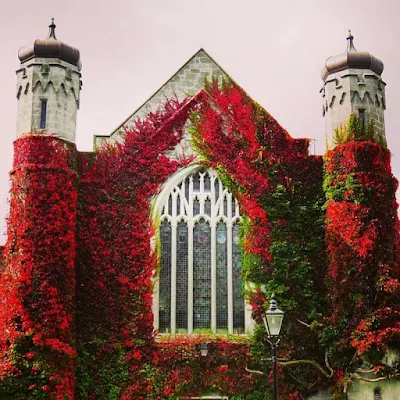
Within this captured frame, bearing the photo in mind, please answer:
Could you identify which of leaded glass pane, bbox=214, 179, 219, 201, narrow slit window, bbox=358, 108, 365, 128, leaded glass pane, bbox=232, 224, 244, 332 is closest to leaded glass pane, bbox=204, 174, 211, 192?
leaded glass pane, bbox=214, 179, 219, 201

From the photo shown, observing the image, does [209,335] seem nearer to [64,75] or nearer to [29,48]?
[64,75]

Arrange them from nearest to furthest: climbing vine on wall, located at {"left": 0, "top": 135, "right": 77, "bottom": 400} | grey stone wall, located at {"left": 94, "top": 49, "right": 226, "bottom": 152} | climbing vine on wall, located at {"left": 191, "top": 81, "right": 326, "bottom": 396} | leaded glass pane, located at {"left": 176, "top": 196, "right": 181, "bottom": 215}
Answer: climbing vine on wall, located at {"left": 0, "top": 135, "right": 77, "bottom": 400} < climbing vine on wall, located at {"left": 191, "top": 81, "right": 326, "bottom": 396} < leaded glass pane, located at {"left": 176, "top": 196, "right": 181, "bottom": 215} < grey stone wall, located at {"left": 94, "top": 49, "right": 226, "bottom": 152}

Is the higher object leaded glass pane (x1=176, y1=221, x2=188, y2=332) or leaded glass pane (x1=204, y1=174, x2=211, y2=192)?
leaded glass pane (x1=204, y1=174, x2=211, y2=192)

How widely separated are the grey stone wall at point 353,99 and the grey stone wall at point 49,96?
850 centimetres

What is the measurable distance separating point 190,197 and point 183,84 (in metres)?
4.01

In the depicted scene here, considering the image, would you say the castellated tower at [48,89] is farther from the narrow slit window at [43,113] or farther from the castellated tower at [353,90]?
the castellated tower at [353,90]

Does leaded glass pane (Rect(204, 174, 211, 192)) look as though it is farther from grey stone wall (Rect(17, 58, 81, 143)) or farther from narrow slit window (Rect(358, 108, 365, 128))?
narrow slit window (Rect(358, 108, 365, 128))

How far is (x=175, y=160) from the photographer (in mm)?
22047

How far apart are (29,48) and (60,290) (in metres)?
8.02

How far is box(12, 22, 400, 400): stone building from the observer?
21.2 m

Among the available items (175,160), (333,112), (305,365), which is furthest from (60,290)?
(333,112)

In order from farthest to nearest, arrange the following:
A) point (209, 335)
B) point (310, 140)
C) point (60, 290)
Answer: point (310, 140)
point (209, 335)
point (60, 290)

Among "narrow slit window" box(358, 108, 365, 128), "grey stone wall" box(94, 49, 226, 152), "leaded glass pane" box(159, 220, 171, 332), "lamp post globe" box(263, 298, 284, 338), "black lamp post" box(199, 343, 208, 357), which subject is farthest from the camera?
"grey stone wall" box(94, 49, 226, 152)

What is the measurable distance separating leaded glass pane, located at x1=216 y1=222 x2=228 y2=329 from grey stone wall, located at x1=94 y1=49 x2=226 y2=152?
309 centimetres
